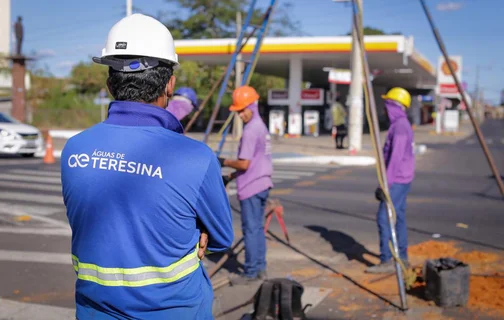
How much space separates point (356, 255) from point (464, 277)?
7.08 feet

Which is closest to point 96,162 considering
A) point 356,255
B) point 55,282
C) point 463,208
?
point 55,282

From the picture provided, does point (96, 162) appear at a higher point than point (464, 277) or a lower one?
higher

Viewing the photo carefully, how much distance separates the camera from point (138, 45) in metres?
2.16

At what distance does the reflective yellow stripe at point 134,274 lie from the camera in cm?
205

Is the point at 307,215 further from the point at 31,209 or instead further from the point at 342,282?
the point at 31,209

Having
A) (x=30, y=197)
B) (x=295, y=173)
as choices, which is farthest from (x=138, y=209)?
(x=295, y=173)

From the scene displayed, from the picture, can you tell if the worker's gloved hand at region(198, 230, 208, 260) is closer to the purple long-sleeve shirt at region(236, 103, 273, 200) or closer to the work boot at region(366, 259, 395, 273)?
the purple long-sleeve shirt at region(236, 103, 273, 200)

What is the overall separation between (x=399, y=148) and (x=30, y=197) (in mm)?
7560

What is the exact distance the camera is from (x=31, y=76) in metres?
52.4

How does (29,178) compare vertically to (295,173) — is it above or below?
above

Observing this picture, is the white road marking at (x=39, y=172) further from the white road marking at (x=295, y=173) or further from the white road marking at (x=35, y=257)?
the white road marking at (x=35, y=257)

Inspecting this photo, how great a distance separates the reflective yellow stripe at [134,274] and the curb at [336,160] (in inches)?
718

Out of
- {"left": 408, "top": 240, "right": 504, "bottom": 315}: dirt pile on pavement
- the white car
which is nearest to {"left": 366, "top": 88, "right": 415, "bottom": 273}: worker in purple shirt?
{"left": 408, "top": 240, "right": 504, "bottom": 315}: dirt pile on pavement

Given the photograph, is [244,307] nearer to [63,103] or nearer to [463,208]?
[463,208]
